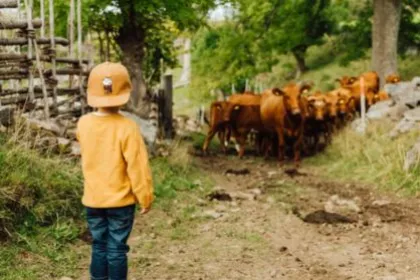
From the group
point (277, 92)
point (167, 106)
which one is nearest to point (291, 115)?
point (277, 92)

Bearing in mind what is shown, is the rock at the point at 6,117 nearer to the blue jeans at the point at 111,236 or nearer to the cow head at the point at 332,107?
the blue jeans at the point at 111,236

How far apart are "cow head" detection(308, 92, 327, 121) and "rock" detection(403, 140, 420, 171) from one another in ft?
14.7

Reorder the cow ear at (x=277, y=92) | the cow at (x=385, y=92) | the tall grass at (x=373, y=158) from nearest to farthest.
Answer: the tall grass at (x=373, y=158)
the cow ear at (x=277, y=92)
the cow at (x=385, y=92)

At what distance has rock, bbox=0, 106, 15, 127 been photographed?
8.08 metres

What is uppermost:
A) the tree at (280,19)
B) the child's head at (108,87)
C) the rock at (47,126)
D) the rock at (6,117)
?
the tree at (280,19)

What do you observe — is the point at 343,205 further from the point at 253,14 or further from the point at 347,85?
the point at 253,14

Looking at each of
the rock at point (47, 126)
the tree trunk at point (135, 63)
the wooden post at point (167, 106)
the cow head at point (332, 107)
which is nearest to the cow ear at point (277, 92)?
the cow head at point (332, 107)

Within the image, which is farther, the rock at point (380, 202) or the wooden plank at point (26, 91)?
the wooden plank at point (26, 91)

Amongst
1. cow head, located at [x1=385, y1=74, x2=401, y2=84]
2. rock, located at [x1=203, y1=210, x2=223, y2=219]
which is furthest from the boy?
cow head, located at [x1=385, y1=74, x2=401, y2=84]

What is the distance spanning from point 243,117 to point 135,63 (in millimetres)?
3358

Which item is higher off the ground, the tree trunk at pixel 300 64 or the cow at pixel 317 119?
the tree trunk at pixel 300 64

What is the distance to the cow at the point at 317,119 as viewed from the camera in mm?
14875

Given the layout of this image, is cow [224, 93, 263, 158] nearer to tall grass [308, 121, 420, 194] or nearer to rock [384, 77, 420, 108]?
tall grass [308, 121, 420, 194]

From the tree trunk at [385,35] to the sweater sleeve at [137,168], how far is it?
1351 cm
